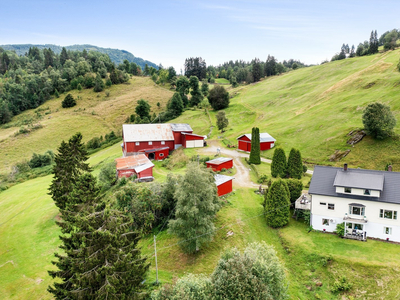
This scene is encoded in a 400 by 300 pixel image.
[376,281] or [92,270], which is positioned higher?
[92,270]

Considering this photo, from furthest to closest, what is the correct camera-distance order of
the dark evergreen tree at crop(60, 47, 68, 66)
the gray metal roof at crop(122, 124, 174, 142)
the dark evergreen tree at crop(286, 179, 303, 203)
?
the dark evergreen tree at crop(60, 47, 68, 66) < the gray metal roof at crop(122, 124, 174, 142) < the dark evergreen tree at crop(286, 179, 303, 203)

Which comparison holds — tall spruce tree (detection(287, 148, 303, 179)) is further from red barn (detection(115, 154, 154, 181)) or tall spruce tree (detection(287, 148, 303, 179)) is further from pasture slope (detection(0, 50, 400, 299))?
red barn (detection(115, 154, 154, 181))

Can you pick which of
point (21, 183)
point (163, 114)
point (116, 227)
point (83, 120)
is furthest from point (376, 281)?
point (83, 120)

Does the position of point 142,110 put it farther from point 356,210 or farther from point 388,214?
point 388,214

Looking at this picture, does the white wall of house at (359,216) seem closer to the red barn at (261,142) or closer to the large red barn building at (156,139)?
the red barn at (261,142)

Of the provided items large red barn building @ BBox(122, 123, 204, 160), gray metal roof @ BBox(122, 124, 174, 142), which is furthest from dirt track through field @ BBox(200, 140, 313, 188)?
gray metal roof @ BBox(122, 124, 174, 142)

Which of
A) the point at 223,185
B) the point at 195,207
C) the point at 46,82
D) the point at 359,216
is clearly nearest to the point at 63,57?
the point at 46,82

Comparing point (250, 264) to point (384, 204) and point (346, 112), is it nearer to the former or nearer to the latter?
point (384, 204)
